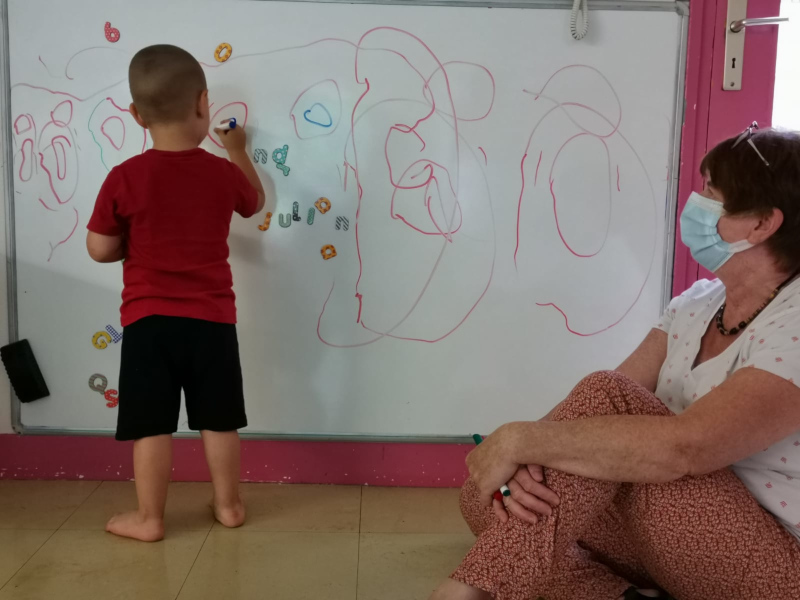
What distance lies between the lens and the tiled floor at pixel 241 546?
142cm

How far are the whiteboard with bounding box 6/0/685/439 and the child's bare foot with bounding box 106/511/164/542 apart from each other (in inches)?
13.6

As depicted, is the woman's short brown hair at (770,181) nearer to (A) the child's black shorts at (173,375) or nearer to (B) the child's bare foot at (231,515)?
(A) the child's black shorts at (173,375)

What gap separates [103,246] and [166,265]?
15 centimetres

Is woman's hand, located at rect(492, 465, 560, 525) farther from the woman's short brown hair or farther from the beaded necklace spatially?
the woman's short brown hair

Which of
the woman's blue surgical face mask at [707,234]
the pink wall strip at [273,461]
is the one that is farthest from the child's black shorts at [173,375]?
the woman's blue surgical face mask at [707,234]

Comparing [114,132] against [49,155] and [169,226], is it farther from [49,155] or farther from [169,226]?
[169,226]

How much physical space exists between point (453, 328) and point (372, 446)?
385mm

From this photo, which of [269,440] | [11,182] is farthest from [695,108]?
[11,182]

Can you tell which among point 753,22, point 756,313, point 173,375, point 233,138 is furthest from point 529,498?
point 753,22

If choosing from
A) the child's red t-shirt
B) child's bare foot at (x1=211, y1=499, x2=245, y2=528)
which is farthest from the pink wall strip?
the child's red t-shirt

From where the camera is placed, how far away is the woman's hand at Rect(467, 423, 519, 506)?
41.9 inches

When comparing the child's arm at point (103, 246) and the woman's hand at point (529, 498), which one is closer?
the woman's hand at point (529, 498)

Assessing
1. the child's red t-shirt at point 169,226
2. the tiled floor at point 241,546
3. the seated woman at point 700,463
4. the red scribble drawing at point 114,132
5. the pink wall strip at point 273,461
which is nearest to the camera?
the seated woman at point 700,463

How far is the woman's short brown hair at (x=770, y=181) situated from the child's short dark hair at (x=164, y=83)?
1104 mm
